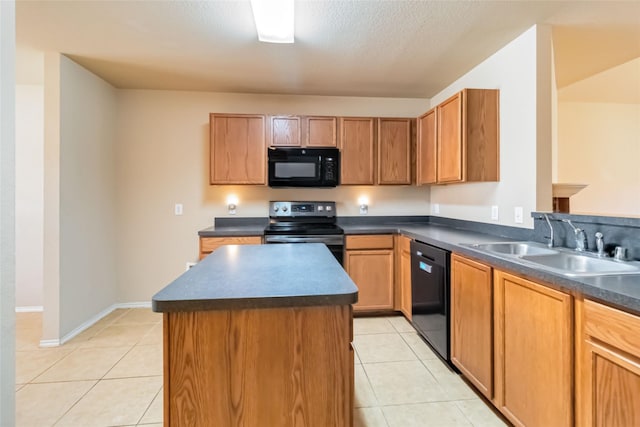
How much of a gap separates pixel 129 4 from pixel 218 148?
55.7 inches

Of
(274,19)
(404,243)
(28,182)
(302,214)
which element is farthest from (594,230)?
Answer: (28,182)

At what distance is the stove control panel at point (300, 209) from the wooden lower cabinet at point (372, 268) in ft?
1.97

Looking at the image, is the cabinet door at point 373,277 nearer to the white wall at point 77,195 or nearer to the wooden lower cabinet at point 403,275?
the wooden lower cabinet at point 403,275

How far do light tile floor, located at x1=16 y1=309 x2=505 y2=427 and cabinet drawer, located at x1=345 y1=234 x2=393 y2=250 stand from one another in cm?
78

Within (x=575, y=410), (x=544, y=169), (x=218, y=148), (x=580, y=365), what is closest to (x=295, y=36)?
(x=218, y=148)

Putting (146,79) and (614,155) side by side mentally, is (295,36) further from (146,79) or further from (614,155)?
(614,155)

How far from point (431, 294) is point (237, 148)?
231 centimetres

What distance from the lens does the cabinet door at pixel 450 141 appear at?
247cm

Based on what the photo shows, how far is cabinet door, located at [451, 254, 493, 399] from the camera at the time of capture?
173 centimetres

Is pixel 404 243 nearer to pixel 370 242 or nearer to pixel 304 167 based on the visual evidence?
pixel 370 242

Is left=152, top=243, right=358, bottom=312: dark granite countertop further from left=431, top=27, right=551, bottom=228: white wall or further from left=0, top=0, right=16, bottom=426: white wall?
left=431, top=27, right=551, bottom=228: white wall

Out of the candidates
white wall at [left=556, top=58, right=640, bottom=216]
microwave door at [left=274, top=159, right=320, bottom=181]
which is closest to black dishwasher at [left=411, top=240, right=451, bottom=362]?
microwave door at [left=274, top=159, right=320, bottom=181]

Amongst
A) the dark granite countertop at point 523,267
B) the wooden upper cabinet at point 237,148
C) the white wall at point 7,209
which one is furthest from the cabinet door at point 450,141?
the white wall at point 7,209

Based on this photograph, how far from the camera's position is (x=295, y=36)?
7.45ft
